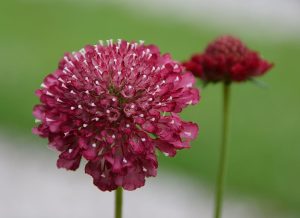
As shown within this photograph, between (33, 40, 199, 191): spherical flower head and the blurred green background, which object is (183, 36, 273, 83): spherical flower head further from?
the blurred green background

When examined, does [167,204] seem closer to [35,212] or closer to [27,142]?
[35,212]

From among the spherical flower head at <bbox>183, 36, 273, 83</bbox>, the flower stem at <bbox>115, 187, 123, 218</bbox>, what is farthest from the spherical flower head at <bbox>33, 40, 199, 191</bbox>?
the spherical flower head at <bbox>183, 36, 273, 83</bbox>

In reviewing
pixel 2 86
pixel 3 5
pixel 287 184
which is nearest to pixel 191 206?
pixel 287 184

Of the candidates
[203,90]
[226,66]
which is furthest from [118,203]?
[203,90]

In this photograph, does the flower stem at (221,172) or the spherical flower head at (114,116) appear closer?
the spherical flower head at (114,116)

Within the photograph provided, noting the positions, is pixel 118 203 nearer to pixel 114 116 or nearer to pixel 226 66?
pixel 114 116

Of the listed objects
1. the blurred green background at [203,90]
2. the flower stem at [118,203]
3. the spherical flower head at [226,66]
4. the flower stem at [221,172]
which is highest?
the blurred green background at [203,90]

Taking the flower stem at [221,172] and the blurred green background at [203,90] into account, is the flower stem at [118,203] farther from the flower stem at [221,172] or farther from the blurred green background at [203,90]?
the blurred green background at [203,90]

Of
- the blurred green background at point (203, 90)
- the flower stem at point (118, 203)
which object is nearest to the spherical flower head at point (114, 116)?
the flower stem at point (118, 203)
